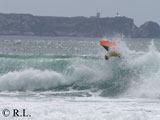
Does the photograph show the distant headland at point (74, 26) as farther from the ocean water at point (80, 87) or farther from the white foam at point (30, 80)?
the white foam at point (30, 80)

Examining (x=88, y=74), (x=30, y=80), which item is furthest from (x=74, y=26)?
(x=30, y=80)

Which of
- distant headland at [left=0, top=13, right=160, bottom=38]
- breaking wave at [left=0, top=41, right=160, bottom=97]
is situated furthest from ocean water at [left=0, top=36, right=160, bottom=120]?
distant headland at [left=0, top=13, right=160, bottom=38]

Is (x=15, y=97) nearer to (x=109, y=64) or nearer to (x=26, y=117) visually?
(x=26, y=117)

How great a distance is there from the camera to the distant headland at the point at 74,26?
Answer: 147500mm

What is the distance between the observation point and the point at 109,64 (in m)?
25.9

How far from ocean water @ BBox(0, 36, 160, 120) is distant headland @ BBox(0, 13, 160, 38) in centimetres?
11547

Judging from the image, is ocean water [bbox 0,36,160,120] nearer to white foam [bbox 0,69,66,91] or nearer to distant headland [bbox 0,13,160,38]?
white foam [bbox 0,69,66,91]

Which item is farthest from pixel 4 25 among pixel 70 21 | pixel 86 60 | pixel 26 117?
pixel 26 117

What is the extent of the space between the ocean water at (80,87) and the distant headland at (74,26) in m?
115

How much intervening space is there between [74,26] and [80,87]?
463 feet

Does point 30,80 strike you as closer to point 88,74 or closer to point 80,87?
point 80,87

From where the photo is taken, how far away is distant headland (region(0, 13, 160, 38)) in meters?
148

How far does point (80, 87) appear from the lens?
23984 millimetres

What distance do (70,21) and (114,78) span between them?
14282 centimetres
